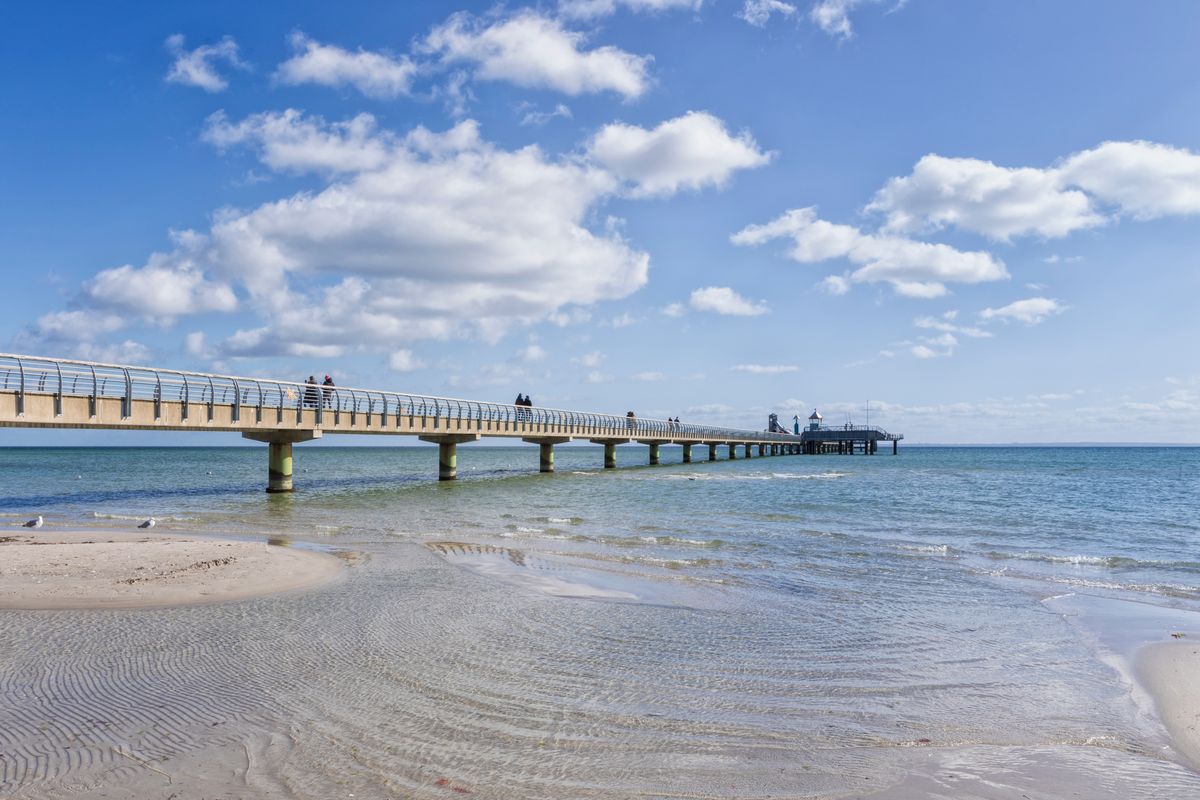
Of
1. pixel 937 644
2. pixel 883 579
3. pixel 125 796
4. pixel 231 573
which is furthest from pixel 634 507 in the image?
pixel 125 796

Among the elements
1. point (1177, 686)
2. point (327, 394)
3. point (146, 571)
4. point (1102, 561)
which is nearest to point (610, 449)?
point (327, 394)

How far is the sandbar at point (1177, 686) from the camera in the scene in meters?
6.23

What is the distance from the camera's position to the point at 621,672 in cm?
757

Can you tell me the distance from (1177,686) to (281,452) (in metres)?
33.6

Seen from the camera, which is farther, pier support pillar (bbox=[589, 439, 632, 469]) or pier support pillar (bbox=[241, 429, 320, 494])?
pier support pillar (bbox=[589, 439, 632, 469])

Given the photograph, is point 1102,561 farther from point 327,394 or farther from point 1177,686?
point 327,394

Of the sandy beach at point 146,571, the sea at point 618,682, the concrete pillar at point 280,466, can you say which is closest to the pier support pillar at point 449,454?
the concrete pillar at point 280,466

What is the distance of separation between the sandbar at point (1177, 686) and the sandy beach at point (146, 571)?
10.9 m

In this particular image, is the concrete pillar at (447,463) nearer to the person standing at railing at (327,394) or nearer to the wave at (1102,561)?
the person standing at railing at (327,394)

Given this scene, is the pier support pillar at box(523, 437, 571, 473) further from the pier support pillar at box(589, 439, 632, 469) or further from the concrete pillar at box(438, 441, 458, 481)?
the concrete pillar at box(438, 441, 458, 481)

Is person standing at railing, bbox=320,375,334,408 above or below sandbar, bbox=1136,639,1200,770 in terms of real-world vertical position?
above

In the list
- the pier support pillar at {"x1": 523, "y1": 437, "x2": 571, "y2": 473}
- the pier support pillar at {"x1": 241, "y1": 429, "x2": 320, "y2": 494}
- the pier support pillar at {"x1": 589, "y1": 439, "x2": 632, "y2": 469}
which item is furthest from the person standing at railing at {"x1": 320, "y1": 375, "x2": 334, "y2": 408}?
the pier support pillar at {"x1": 589, "y1": 439, "x2": 632, "y2": 469}

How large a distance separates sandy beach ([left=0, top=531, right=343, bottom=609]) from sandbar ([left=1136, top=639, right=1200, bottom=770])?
428 inches

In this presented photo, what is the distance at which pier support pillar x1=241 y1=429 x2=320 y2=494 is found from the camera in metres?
33.9
